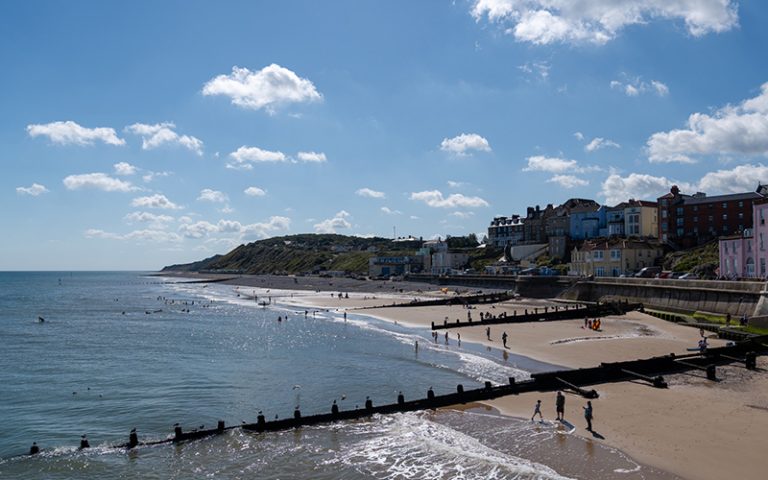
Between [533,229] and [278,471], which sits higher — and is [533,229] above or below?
above

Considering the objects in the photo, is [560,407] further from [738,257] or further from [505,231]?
[505,231]

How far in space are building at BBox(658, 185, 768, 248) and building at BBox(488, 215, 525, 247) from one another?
A: 4399 cm

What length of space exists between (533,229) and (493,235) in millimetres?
17223

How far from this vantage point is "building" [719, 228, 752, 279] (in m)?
58.2

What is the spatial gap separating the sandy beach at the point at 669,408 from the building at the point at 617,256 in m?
37.3

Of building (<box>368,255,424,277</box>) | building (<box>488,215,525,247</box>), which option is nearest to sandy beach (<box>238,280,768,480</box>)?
building (<box>488,215,525,247</box>)

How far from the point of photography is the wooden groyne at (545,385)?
23562 millimetres

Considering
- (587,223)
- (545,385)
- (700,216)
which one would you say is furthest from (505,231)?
(545,385)

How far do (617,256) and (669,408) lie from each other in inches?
2485

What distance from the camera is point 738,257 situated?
197 feet

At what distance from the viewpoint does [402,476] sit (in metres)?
18.8

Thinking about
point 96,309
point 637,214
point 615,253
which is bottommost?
point 96,309

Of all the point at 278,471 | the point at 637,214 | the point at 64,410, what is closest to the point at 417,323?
the point at 64,410

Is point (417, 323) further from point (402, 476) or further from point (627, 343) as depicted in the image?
point (402, 476)
